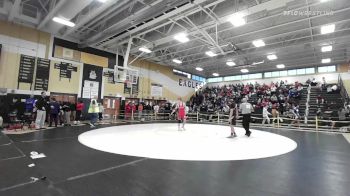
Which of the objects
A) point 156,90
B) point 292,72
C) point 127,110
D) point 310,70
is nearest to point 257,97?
point 292,72

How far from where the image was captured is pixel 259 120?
14594 mm

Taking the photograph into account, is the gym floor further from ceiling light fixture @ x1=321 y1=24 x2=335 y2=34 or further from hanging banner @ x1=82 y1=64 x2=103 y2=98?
hanging banner @ x1=82 y1=64 x2=103 y2=98

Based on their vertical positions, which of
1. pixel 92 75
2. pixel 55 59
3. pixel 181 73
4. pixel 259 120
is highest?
pixel 181 73

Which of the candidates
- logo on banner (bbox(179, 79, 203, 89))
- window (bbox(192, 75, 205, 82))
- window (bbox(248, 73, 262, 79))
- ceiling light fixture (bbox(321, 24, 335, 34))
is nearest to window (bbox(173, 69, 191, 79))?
logo on banner (bbox(179, 79, 203, 89))

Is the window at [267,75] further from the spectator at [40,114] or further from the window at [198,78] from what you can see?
the spectator at [40,114]

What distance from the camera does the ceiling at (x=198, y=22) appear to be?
8797mm

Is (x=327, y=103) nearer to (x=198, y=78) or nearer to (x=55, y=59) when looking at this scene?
(x=198, y=78)

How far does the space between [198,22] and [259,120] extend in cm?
836

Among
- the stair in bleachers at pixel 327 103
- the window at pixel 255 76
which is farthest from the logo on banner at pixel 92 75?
the window at pixel 255 76

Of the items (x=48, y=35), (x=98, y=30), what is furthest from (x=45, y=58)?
(x=98, y=30)

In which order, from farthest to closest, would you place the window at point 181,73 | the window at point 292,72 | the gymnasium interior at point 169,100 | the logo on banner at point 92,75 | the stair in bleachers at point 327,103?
1. the window at point 181,73
2. the window at point 292,72
3. the logo on banner at point 92,75
4. the stair in bleachers at point 327,103
5. the gymnasium interior at point 169,100

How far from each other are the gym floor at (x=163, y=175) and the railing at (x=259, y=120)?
7.99 m

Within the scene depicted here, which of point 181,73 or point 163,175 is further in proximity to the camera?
point 181,73

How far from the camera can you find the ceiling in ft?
28.9
